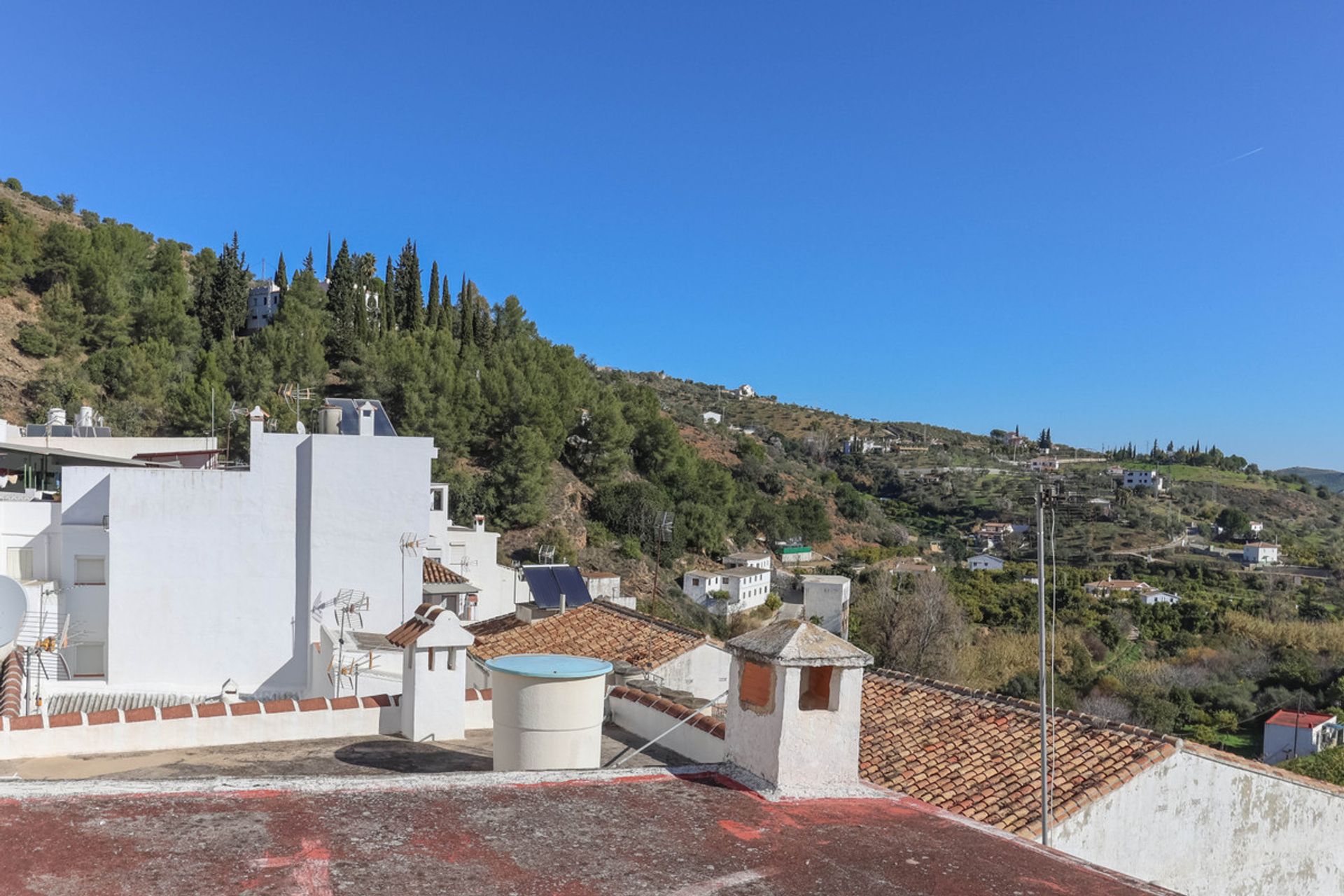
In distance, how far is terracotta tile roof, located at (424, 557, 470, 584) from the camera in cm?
1856

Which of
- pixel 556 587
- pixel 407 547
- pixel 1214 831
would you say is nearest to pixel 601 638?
pixel 556 587

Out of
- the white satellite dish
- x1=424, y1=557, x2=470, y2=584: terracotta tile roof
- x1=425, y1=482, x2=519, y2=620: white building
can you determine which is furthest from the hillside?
the white satellite dish

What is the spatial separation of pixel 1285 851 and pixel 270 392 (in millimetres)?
40808

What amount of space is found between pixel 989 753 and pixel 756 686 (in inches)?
280

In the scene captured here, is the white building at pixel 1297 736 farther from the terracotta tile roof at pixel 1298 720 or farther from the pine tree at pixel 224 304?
the pine tree at pixel 224 304

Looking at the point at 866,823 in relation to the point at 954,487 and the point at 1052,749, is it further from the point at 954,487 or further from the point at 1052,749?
the point at 954,487

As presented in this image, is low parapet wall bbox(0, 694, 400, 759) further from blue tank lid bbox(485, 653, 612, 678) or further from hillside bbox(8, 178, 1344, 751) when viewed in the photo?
hillside bbox(8, 178, 1344, 751)

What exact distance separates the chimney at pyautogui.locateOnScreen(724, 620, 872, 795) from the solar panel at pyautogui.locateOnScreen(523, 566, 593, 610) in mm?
13134

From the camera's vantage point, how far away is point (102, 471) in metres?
14.2

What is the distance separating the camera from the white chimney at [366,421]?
13773mm

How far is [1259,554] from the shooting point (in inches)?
2534

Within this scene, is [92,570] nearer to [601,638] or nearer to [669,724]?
[601,638]

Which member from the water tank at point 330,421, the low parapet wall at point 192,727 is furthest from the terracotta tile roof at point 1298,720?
the low parapet wall at point 192,727

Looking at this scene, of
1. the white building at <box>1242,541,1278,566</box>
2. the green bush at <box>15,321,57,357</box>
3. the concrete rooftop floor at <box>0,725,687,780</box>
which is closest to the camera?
the concrete rooftop floor at <box>0,725,687,780</box>
